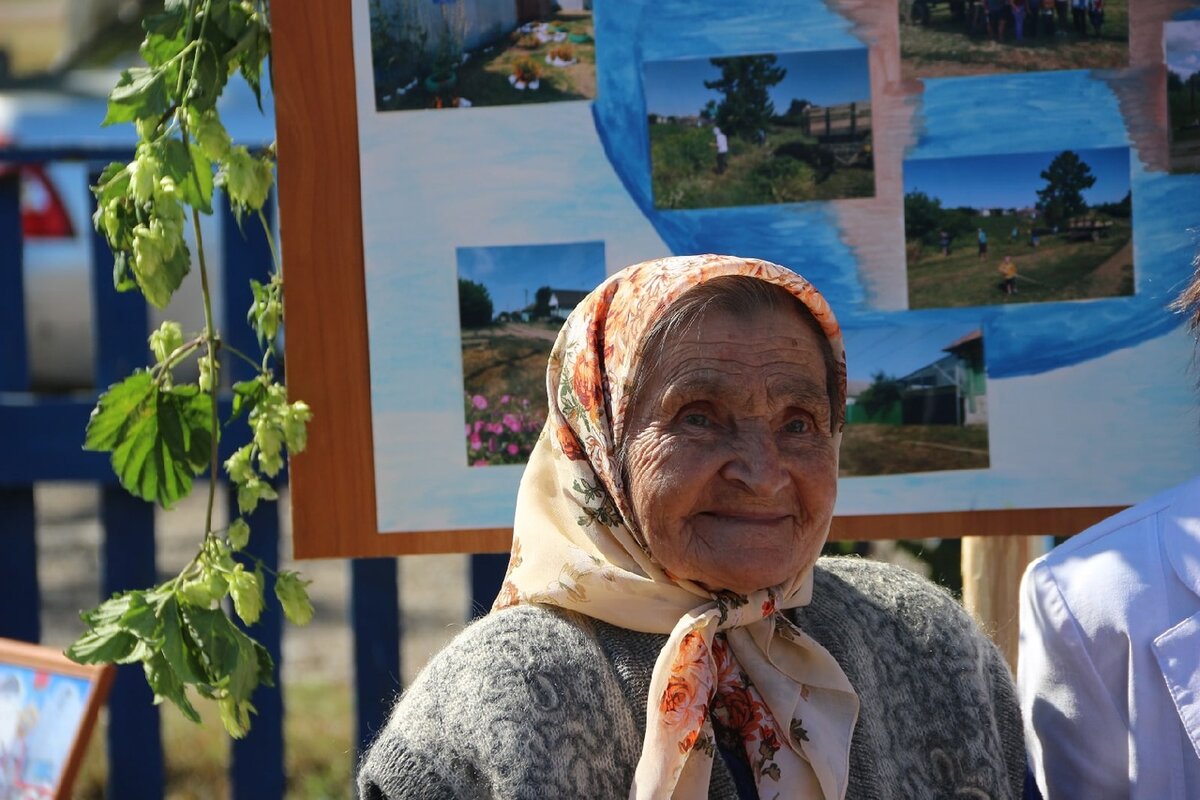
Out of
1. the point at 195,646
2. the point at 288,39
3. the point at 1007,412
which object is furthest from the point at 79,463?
the point at 1007,412

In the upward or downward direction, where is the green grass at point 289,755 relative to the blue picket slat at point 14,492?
downward

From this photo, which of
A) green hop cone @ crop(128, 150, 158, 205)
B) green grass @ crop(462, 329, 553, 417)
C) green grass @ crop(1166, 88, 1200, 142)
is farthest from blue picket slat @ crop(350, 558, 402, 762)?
green grass @ crop(1166, 88, 1200, 142)

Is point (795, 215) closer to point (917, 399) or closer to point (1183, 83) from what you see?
point (917, 399)

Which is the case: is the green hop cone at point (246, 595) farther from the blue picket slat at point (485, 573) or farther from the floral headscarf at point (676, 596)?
the blue picket slat at point (485, 573)

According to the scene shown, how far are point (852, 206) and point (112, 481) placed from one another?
7.07 ft

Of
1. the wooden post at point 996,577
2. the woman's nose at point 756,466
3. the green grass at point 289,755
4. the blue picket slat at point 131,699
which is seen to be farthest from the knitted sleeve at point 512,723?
the green grass at point 289,755

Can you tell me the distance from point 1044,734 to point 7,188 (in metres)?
3.07

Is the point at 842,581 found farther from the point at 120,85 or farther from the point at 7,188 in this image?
the point at 7,188

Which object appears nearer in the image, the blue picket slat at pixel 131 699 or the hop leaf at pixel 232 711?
the hop leaf at pixel 232 711

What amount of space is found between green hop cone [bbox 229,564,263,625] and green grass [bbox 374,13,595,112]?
0.94 metres

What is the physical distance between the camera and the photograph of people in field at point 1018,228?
8.50 ft

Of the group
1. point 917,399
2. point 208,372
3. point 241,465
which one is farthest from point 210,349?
point 917,399

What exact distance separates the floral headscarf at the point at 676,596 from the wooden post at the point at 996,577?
3.23 feet

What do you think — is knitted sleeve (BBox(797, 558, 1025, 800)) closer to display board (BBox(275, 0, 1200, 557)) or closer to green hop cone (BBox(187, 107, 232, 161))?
display board (BBox(275, 0, 1200, 557))
